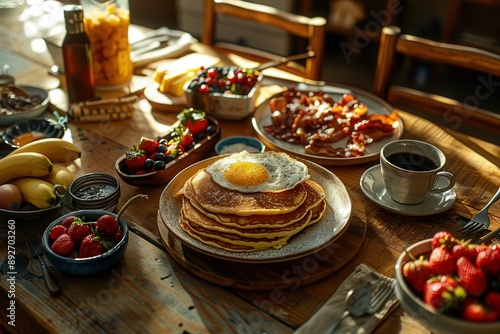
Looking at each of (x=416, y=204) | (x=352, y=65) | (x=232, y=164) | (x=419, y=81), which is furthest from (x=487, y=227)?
(x=352, y=65)

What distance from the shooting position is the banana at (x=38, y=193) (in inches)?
60.0

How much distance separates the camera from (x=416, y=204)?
1.59m

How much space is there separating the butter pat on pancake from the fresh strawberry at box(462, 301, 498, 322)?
0.51 m

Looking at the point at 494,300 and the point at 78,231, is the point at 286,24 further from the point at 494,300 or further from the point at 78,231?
the point at 494,300

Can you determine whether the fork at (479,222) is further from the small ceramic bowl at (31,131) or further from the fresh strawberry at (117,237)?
the small ceramic bowl at (31,131)

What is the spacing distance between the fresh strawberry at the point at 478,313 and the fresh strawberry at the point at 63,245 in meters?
0.94

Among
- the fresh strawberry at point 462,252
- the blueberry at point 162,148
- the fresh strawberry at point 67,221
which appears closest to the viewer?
the fresh strawberry at point 462,252

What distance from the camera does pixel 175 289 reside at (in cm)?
130

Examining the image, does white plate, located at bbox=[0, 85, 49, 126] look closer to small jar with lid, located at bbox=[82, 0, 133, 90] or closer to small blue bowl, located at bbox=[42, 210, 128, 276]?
small jar with lid, located at bbox=[82, 0, 133, 90]

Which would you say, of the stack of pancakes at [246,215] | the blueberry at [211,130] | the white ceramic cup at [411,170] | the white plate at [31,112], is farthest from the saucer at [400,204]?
the white plate at [31,112]

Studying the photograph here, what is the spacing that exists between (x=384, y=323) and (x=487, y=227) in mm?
523

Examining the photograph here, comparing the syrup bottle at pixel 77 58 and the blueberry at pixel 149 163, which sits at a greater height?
the syrup bottle at pixel 77 58

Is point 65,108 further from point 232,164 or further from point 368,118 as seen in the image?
point 368,118

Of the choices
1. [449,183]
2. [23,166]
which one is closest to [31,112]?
[23,166]
